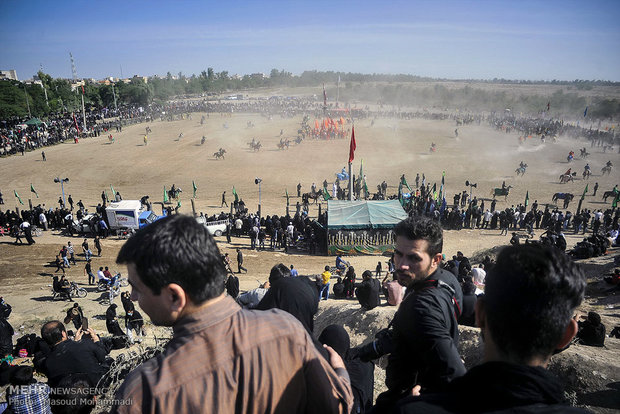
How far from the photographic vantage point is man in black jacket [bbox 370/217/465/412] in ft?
7.86

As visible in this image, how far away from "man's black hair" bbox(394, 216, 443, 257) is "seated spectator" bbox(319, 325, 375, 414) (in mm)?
1003

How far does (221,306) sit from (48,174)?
4313cm

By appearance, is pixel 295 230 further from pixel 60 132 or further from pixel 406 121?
pixel 406 121

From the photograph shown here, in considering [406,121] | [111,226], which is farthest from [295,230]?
[406,121]

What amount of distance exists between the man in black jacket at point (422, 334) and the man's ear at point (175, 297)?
1.16 meters

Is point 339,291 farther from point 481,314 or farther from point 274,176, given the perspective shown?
point 274,176

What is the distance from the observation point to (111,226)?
74.6 ft

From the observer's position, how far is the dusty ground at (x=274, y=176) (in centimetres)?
1116

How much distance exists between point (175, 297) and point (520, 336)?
4.67 feet

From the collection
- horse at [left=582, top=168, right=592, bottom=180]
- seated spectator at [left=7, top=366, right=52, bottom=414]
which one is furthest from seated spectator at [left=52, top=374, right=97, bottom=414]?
horse at [left=582, top=168, right=592, bottom=180]

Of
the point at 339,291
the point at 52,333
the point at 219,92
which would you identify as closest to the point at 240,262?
the point at 339,291

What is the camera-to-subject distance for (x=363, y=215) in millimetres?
20734

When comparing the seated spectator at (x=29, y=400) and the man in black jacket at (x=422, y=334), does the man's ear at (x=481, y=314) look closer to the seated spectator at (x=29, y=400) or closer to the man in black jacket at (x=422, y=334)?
the man in black jacket at (x=422, y=334)

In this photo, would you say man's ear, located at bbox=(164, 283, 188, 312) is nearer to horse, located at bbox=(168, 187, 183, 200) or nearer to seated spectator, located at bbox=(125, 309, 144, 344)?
seated spectator, located at bbox=(125, 309, 144, 344)
